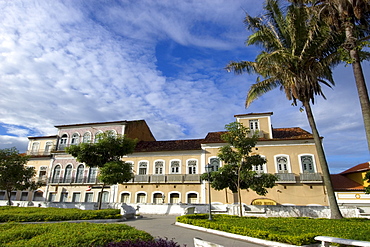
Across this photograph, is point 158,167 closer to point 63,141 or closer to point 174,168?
point 174,168

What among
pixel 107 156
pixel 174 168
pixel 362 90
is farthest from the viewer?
pixel 174 168

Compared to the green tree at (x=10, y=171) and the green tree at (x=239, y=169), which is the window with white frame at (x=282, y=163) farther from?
the green tree at (x=10, y=171)

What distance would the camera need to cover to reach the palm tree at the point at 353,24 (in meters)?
9.62

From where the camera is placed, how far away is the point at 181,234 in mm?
10406

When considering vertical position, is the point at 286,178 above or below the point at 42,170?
below

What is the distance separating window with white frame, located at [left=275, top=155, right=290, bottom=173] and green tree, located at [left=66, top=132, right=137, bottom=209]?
13465 millimetres

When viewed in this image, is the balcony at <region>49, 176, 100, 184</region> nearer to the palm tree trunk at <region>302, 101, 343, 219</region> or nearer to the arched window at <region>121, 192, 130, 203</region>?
the arched window at <region>121, 192, 130, 203</region>

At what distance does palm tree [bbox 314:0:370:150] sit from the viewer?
9617 millimetres

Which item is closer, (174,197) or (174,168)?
(174,197)

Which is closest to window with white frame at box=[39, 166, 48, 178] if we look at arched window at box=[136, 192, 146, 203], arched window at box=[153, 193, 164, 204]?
arched window at box=[136, 192, 146, 203]

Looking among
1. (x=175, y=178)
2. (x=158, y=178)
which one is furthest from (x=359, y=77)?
(x=158, y=178)

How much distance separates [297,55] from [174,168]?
16.1 meters

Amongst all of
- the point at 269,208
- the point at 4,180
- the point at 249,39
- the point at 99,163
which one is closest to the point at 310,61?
the point at 249,39

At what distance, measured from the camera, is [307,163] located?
2261cm
